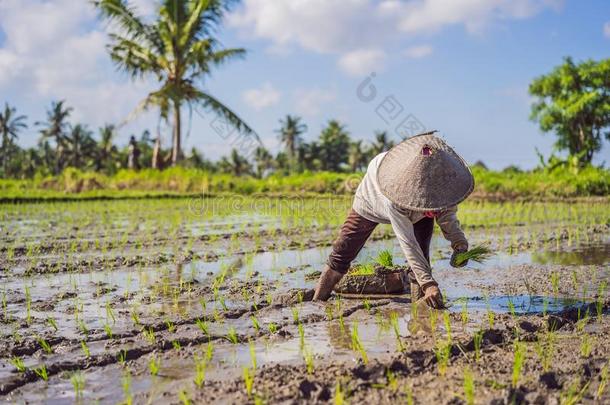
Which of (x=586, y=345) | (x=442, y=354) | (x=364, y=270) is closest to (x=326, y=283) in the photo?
(x=364, y=270)

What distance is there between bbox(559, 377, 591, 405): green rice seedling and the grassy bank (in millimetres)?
15623

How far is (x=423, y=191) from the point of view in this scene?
3.39 metres

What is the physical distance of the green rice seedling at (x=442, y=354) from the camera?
101 inches

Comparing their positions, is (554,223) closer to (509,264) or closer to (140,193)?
(509,264)

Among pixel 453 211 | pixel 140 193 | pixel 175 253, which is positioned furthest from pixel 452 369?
pixel 140 193

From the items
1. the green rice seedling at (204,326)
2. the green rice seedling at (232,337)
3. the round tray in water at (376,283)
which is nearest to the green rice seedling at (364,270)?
the round tray in water at (376,283)

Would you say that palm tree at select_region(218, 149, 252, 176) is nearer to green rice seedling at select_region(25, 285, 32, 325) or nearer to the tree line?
the tree line

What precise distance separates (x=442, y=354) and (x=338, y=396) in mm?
764

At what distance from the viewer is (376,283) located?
4.36m

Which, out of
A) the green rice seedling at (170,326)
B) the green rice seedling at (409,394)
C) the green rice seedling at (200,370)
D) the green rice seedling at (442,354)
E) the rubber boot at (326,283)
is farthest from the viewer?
the rubber boot at (326,283)

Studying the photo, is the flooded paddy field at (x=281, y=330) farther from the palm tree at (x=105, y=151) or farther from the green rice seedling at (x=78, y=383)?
the palm tree at (x=105, y=151)

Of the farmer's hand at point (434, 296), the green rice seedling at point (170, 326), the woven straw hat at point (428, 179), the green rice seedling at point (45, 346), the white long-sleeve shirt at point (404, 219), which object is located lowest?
the green rice seedling at point (45, 346)

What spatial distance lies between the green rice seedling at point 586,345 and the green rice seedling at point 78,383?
2.02 m

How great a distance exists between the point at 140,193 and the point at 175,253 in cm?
1217
